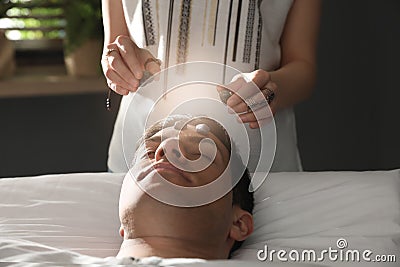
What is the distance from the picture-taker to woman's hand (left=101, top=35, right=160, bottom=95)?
4.69ft

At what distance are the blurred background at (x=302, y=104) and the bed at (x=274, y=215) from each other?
1013 mm

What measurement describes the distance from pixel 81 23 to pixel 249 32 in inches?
40.4

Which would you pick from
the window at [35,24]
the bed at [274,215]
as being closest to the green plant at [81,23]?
the window at [35,24]

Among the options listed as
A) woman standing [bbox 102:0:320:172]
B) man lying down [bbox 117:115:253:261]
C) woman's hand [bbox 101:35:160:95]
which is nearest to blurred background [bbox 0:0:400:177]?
woman standing [bbox 102:0:320:172]

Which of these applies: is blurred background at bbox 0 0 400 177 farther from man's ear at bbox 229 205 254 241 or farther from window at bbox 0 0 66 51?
man's ear at bbox 229 205 254 241

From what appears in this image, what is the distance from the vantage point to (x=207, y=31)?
158 cm

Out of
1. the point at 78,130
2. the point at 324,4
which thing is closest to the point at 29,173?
the point at 78,130

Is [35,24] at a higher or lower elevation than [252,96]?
lower

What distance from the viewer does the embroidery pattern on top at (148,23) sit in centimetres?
158

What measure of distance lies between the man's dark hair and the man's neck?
0.39 feet

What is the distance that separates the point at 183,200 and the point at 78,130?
138 cm

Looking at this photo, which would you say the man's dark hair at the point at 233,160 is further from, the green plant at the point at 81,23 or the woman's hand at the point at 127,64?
the green plant at the point at 81,23

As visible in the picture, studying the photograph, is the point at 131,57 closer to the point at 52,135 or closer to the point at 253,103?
the point at 253,103

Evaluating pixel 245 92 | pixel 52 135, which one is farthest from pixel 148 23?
pixel 52 135
